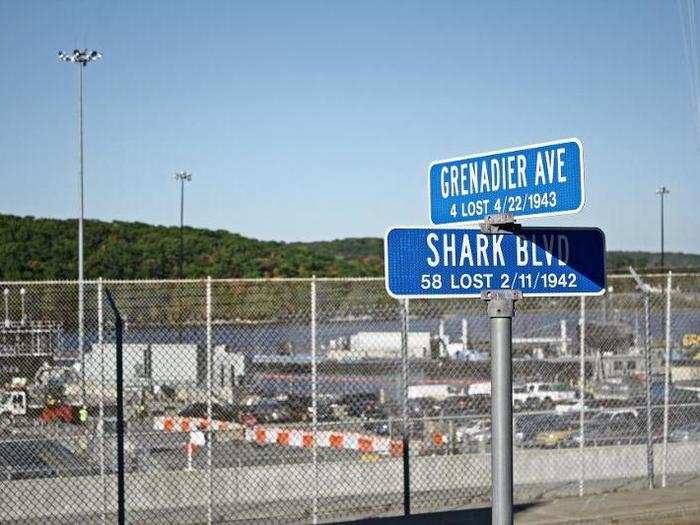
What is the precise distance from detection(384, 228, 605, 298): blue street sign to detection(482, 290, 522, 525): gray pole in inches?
8.8

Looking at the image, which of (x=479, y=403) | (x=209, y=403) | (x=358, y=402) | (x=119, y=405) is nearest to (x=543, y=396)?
(x=479, y=403)

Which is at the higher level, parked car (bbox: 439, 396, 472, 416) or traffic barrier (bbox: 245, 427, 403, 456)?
parked car (bbox: 439, 396, 472, 416)

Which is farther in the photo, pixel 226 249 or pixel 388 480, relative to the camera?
pixel 226 249

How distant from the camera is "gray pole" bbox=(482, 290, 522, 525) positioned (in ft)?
16.1

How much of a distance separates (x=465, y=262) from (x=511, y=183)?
0.42 meters

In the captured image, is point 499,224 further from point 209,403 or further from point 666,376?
point 666,376

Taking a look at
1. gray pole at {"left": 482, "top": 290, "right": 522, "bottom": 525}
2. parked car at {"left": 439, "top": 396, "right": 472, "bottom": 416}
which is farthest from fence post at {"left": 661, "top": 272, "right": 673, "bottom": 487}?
gray pole at {"left": 482, "top": 290, "right": 522, "bottom": 525}

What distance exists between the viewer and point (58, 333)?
10.1m

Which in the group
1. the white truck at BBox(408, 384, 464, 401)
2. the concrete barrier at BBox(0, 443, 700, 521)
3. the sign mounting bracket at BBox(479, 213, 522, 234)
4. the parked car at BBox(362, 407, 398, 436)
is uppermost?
the sign mounting bracket at BBox(479, 213, 522, 234)

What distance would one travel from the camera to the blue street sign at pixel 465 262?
513 centimetres

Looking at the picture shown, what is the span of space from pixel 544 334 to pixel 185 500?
4.74 meters

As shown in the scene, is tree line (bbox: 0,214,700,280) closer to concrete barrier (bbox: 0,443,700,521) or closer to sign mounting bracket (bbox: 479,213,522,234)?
concrete barrier (bbox: 0,443,700,521)

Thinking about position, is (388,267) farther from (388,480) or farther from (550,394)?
(550,394)

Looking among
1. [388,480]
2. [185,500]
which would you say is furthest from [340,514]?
[185,500]
